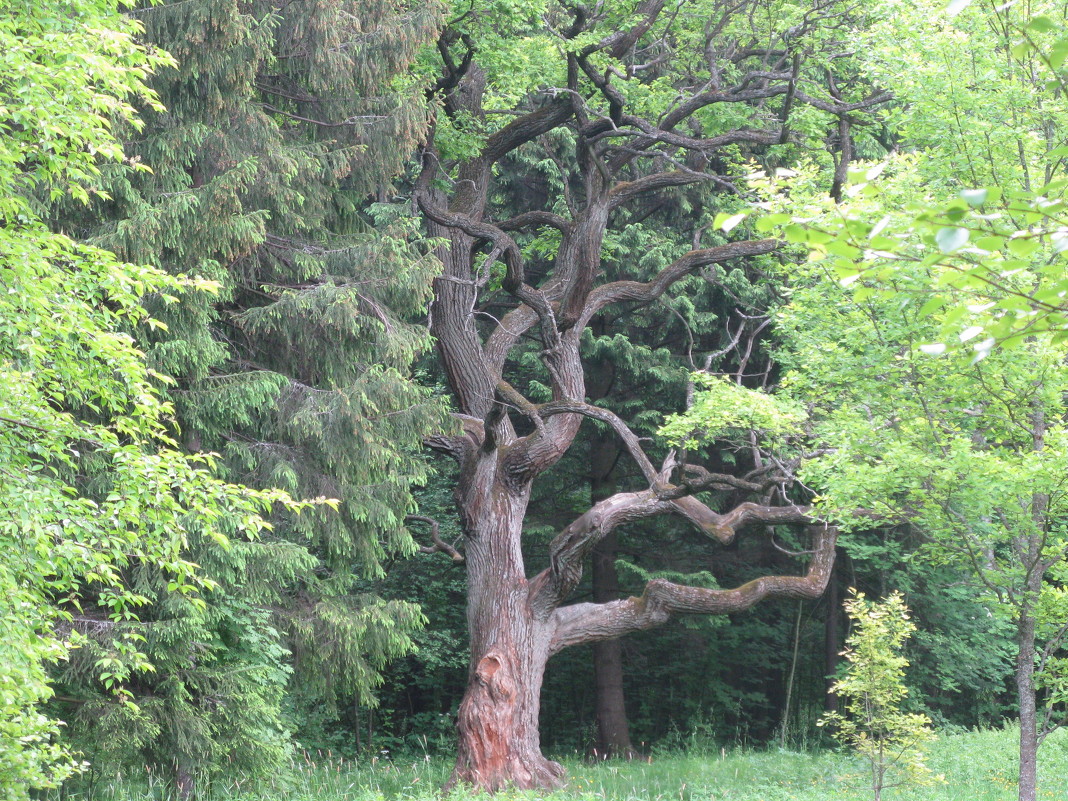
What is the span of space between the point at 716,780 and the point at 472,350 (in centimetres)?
593

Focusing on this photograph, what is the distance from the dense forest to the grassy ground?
0.36 meters

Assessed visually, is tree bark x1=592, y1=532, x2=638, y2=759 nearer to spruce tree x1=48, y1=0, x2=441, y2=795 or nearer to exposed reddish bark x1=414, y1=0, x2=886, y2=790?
exposed reddish bark x1=414, y1=0, x2=886, y2=790

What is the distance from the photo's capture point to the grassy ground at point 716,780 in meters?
8.63

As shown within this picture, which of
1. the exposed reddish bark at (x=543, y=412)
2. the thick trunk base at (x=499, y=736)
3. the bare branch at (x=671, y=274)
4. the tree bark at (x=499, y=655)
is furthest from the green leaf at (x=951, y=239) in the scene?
the bare branch at (x=671, y=274)

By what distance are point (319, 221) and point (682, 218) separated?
26.5 feet

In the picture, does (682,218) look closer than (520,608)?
No

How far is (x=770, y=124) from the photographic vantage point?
1296 cm

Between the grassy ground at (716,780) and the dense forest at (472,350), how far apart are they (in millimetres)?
365

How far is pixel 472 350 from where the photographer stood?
11750 millimetres

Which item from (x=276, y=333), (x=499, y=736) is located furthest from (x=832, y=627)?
(x=276, y=333)

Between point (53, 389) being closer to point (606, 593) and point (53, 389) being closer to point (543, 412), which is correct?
point (543, 412)

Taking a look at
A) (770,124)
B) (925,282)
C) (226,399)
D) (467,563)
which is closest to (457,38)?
(770,124)

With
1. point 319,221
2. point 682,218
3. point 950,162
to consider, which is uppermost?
point 682,218

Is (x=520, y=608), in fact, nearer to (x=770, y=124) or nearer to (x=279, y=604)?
(x=279, y=604)
